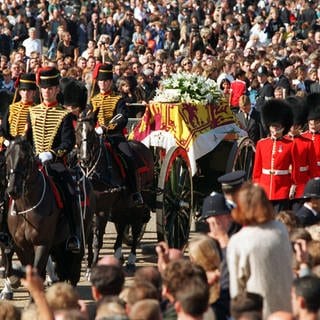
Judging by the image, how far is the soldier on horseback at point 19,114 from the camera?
12820 millimetres

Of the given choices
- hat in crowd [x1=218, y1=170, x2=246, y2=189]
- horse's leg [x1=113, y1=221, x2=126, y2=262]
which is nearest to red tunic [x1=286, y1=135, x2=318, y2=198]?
horse's leg [x1=113, y1=221, x2=126, y2=262]

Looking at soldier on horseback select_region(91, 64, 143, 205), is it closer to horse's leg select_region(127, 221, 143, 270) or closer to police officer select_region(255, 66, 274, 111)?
horse's leg select_region(127, 221, 143, 270)

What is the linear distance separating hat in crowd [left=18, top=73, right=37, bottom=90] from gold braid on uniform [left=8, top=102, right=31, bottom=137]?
334 mm

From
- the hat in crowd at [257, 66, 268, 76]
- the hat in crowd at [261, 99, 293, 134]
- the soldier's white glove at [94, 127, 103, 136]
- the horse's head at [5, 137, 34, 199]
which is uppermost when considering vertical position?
the hat in crowd at [257, 66, 268, 76]

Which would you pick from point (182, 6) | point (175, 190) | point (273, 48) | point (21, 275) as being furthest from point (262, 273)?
point (182, 6)

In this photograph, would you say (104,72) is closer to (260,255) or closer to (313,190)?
(313,190)

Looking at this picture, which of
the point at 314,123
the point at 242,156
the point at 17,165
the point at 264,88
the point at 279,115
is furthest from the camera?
the point at 264,88

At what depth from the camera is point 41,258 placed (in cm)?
1228

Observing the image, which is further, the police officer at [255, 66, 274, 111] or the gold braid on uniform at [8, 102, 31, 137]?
the police officer at [255, 66, 274, 111]

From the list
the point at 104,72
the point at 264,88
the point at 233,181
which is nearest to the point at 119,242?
the point at 104,72

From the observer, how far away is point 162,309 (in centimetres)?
831

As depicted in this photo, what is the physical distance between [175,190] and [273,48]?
1304cm

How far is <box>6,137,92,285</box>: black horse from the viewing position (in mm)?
11883

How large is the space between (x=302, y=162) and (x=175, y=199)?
2.00 meters
